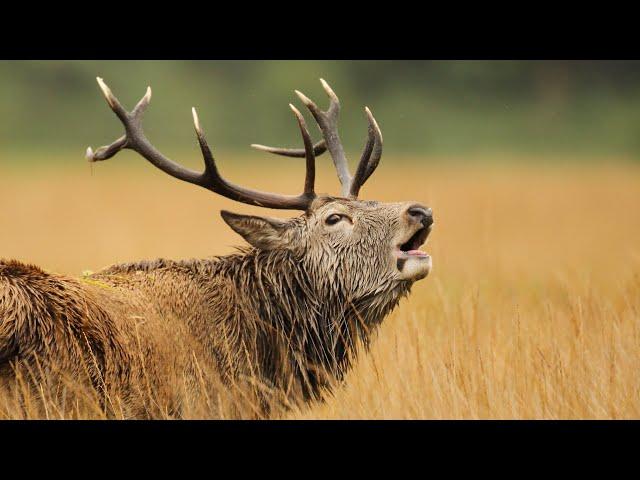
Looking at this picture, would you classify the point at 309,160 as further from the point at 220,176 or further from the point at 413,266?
the point at 413,266

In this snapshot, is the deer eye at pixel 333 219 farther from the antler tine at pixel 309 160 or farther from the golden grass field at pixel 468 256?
the golden grass field at pixel 468 256

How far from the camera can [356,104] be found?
34031mm

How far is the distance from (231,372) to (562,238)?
11313 mm

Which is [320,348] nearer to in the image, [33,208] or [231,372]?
[231,372]

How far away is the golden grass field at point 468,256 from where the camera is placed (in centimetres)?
564

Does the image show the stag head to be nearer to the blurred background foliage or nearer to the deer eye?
the deer eye

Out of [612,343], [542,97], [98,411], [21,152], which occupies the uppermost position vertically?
[542,97]

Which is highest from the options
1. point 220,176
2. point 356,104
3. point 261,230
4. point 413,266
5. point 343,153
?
point 356,104

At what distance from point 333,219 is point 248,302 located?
0.70 metres

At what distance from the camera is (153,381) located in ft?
17.5

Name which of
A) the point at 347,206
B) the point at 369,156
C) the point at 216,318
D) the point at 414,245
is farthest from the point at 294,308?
the point at 369,156

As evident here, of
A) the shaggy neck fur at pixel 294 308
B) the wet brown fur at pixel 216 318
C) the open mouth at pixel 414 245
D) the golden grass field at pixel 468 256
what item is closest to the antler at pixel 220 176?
the wet brown fur at pixel 216 318

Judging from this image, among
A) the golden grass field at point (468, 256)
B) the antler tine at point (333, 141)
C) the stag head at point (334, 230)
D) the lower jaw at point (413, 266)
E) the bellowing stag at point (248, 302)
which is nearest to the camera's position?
the bellowing stag at point (248, 302)

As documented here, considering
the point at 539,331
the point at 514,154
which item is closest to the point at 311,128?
the point at 514,154
